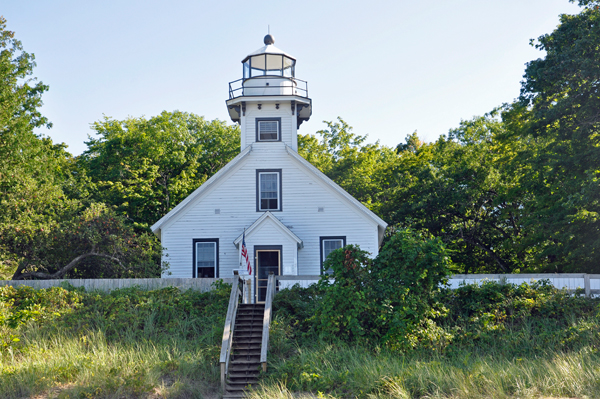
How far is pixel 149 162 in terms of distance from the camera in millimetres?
31734

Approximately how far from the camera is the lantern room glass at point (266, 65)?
77.3 feet

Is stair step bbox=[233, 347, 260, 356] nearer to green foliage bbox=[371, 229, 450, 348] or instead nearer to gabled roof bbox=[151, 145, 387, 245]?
green foliage bbox=[371, 229, 450, 348]

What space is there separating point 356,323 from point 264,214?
7377 mm

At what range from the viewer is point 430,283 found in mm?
14875

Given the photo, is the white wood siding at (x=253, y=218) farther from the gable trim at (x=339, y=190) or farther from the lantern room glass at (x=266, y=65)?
the lantern room glass at (x=266, y=65)

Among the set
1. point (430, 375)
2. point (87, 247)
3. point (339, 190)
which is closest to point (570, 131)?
point (339, 190)

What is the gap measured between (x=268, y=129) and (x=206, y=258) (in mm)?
6286

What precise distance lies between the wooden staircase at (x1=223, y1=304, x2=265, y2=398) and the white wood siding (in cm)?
502

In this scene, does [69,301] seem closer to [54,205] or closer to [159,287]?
[159,287]

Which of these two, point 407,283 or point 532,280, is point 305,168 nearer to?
point 407,283

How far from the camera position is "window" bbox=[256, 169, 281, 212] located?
21609 mm

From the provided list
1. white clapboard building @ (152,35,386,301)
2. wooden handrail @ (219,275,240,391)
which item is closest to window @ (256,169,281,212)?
white clapboard building @ (152,35,386,301)

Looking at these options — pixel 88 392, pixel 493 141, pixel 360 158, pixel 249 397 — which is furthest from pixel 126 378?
pixel 493 141

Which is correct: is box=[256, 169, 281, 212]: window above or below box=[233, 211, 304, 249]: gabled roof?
above
